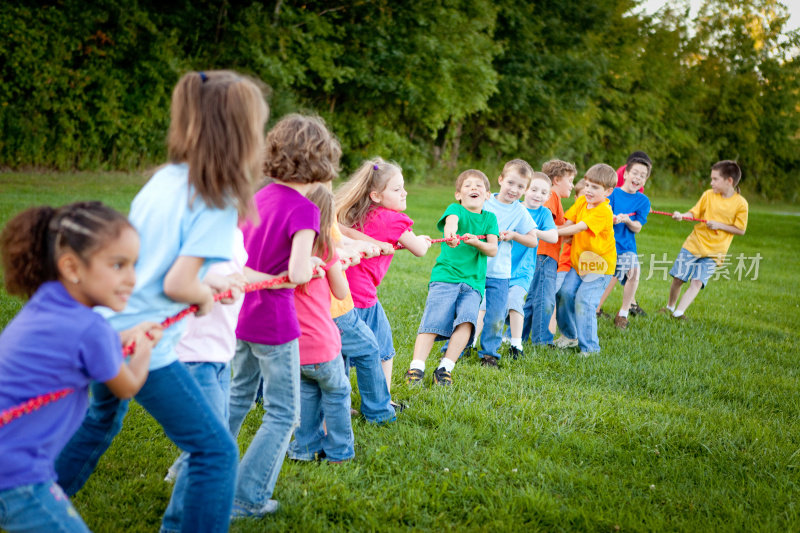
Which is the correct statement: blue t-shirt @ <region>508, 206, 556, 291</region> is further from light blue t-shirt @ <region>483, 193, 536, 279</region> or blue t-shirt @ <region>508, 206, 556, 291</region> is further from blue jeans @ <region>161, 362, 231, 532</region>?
blue jeans @ <region>161, 362, 231, 532</region>

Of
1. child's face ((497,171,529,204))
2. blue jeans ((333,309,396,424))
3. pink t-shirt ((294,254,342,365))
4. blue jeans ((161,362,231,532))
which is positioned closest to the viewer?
blue jeans ((161,362,231,532))

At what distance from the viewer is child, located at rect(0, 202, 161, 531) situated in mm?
2139

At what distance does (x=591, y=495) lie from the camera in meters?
3.90

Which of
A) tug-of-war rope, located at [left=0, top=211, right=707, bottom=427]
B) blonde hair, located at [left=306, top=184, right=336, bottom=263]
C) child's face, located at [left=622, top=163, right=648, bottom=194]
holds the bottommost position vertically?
tug-of-war rope, located at [left=0, top=211, right=707, bottom=427]

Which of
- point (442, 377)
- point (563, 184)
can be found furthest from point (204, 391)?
point (563, 184)

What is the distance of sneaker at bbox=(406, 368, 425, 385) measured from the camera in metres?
5.57

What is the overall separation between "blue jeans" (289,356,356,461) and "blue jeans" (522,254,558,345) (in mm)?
3517

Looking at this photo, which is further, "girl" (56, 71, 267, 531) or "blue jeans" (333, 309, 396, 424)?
"blue jeans" (333, 309, 396, 424)

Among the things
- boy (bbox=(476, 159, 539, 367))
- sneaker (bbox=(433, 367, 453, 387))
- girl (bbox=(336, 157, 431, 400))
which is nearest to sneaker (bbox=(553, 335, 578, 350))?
boy (bbox=(476, 159, 539, 367))

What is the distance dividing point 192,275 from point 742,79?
2185 inches

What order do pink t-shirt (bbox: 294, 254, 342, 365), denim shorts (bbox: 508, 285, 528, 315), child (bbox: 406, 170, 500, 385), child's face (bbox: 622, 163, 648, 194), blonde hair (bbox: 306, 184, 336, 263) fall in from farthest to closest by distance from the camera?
1. child's face (bbox: 622, 163, 648, 194)
2. denim shorts (bbox: 508, 285, 528, 315)
3. child (bbox: 406, 170, 500, 385)
4. pink t-shirt (bbox: 294, 254, 342, 365)
5. blonde hair (bbox: 306, 184, 336, 263)

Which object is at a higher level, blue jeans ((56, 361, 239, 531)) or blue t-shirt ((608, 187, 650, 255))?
blue t-shirt ((608, 187, 650, 255))

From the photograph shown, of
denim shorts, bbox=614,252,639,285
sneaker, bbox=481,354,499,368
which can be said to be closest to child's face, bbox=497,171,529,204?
sneaker, bbox=481,354,499,368

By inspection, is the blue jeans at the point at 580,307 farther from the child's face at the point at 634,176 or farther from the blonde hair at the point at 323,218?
the blonde hair at the point at 323,218
